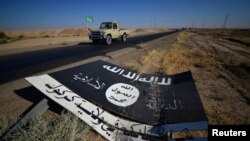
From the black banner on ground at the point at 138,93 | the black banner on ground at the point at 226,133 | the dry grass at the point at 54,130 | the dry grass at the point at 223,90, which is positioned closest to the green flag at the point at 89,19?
the dry grass at the point at 223,90

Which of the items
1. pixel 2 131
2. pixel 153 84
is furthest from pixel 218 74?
pixel 2 131

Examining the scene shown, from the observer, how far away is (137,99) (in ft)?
14.2

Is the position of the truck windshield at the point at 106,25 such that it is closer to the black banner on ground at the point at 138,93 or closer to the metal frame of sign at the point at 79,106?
the black banner on ground at the point at 138,93

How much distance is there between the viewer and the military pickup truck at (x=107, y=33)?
1986 cm

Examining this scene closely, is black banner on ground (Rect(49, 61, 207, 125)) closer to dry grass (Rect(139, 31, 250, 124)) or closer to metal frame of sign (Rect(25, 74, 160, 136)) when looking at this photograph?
metal frame of sign (Rect(25, 74, 160, 136))

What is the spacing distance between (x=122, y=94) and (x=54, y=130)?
5.66ft

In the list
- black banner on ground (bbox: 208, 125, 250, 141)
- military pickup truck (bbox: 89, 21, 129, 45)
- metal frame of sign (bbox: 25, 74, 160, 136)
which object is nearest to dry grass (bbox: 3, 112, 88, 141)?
metal frame of sign (bbox: 25, 74, 160, 136)

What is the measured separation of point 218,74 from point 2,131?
790 cm

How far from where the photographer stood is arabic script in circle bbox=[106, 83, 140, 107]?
4160 millimetres

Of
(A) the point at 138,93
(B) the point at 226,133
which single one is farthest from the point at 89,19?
(B) the point at 226,133

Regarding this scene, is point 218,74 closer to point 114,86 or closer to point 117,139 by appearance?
point 114,86

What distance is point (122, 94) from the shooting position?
4.45 meters

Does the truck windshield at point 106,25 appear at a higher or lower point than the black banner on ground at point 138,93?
higher

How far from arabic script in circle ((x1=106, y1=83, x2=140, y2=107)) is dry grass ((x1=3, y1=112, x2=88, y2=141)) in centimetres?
89
